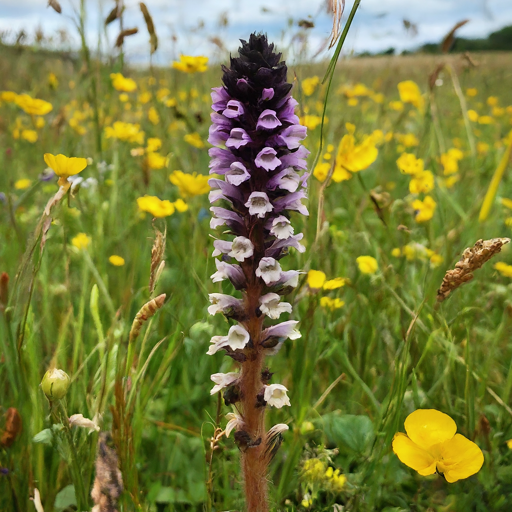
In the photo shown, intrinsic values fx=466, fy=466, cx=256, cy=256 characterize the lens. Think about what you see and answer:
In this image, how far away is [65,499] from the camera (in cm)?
123

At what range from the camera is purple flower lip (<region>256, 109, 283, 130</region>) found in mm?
896

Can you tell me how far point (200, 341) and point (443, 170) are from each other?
221 cm

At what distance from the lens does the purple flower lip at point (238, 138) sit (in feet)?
2.96

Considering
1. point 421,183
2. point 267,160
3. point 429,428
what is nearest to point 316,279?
point 429,428

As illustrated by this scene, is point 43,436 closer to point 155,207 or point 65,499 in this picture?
point 65,499

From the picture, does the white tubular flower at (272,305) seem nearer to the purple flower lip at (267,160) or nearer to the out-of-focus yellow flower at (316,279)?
the purple flower lip at (267,160)

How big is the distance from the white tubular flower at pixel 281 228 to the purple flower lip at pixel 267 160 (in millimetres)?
101

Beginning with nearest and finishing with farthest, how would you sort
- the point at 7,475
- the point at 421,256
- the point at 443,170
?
the point at 7,475, the point at 421,256, the point at 443,170

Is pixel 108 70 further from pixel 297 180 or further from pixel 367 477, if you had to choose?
pixel 367 477

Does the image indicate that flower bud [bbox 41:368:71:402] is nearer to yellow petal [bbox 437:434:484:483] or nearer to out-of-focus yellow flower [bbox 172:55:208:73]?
yellow petal [bbox 437:434:484:483]

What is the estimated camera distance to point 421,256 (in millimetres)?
2105

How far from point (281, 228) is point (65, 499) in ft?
3.09

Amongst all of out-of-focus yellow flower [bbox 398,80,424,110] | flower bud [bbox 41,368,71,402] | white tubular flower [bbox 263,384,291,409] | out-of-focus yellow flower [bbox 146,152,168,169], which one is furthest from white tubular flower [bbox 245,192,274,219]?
out-of-focus yellow flower [bbox 398,80,424,110]

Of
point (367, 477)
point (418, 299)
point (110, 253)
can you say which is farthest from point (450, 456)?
point (110, 253)
